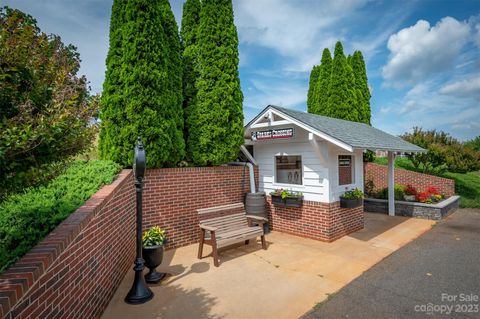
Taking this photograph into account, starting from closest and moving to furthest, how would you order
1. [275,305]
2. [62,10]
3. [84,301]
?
1. [84,301]
2. [275,305]
3. [62,10]

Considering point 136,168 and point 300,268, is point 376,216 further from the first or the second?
point 136,168

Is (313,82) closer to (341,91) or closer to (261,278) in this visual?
(341,91)

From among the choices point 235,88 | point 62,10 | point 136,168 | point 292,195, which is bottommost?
point 292,195

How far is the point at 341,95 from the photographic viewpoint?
1571 centimetres

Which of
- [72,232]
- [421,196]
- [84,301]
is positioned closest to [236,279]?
[84,301]

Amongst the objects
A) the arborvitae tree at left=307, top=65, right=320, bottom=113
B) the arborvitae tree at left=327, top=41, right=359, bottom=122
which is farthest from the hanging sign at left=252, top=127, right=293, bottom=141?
the arborvitae tree at left=307, top=65, right=320, bottom=113

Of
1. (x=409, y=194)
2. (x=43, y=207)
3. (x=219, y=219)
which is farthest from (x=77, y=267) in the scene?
(x=409, y=194)

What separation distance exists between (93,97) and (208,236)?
4.61 meters

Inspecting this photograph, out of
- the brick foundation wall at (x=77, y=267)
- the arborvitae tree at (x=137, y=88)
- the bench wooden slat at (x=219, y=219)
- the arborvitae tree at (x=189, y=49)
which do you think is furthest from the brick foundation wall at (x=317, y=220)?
the brick foundation wall at (x=77, y=267)

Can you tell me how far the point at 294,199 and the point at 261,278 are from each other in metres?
3.12

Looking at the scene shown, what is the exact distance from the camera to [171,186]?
6.87 meters

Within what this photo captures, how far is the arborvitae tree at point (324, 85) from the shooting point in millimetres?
16250

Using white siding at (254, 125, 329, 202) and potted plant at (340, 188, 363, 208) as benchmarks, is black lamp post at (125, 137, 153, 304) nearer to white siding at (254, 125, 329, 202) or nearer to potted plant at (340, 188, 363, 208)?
white siding at (254, 125, 329, 202)

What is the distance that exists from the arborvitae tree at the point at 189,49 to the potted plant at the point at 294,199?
3576mm
